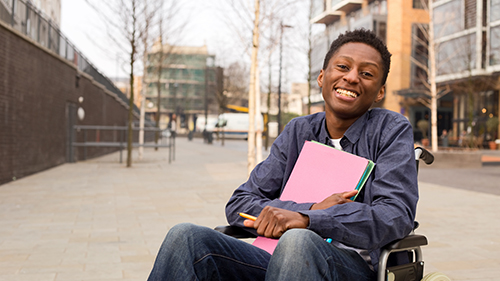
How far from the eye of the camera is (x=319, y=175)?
2.30 metres

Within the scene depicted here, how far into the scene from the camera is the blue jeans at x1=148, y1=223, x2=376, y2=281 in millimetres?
1804

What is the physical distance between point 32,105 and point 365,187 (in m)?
11.6

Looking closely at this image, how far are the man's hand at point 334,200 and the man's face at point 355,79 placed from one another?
419mm

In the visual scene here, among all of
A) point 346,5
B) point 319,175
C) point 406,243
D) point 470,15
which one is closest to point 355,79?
point 319,175

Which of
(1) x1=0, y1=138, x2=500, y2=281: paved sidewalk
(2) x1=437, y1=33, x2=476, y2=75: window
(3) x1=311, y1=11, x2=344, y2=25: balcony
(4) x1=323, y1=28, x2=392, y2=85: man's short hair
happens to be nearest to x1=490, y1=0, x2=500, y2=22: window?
(2) x1=437, y1=33, x2=476, y2=75: window

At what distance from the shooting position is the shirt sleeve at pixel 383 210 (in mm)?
1959

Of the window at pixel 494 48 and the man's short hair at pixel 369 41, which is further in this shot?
the window at pixel 494 48

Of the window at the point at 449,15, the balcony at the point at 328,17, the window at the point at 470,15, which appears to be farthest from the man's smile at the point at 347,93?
the balcony at the point at 328,17

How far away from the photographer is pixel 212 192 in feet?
31.7

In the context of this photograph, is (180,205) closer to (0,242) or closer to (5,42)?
(0,242)

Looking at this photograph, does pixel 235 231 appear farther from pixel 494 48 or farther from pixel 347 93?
pixel 494 48

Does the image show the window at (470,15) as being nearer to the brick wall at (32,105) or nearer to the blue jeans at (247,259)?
the brick wall at (32,105)

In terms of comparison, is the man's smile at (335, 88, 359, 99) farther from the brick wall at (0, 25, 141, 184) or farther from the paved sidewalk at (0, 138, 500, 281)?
the brick wall at (0, 25, 141, 184)

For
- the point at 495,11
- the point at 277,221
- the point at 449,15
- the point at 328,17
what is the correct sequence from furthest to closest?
the point at 328,17, the point at 449,15, the point at 495,11, the point at 277,221
